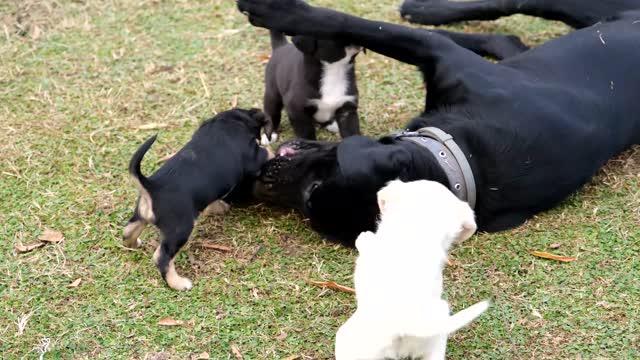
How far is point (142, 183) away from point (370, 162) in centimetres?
91

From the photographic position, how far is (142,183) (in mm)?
3213

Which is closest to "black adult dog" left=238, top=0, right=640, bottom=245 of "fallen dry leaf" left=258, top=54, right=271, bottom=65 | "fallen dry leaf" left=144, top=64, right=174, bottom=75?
"fallen dry leaf" left=258, top=54, right=271, bottom=65

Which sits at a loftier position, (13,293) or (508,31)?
(508,31)

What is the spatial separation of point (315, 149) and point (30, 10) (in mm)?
2665

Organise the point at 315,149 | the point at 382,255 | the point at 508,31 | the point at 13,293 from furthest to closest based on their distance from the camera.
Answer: the point at 508,31
the point at 315,149
the point at 13,293
the point at 382,255

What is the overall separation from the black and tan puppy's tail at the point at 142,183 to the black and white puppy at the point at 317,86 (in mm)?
849

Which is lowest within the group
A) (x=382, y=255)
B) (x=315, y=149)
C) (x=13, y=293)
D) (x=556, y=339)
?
(x=13, y=293)

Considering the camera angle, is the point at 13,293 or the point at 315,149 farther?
the point at 315,149

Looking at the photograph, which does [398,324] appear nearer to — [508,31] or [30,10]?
[508,31]

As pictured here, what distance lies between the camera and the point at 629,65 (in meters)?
3.98

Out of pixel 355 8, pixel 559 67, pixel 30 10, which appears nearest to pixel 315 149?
pixel 559 67

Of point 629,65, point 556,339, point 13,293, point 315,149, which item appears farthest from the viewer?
point 629,65

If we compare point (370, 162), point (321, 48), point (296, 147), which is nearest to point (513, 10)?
point (321, 48)

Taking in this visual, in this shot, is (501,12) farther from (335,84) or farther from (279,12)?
(279,12)
